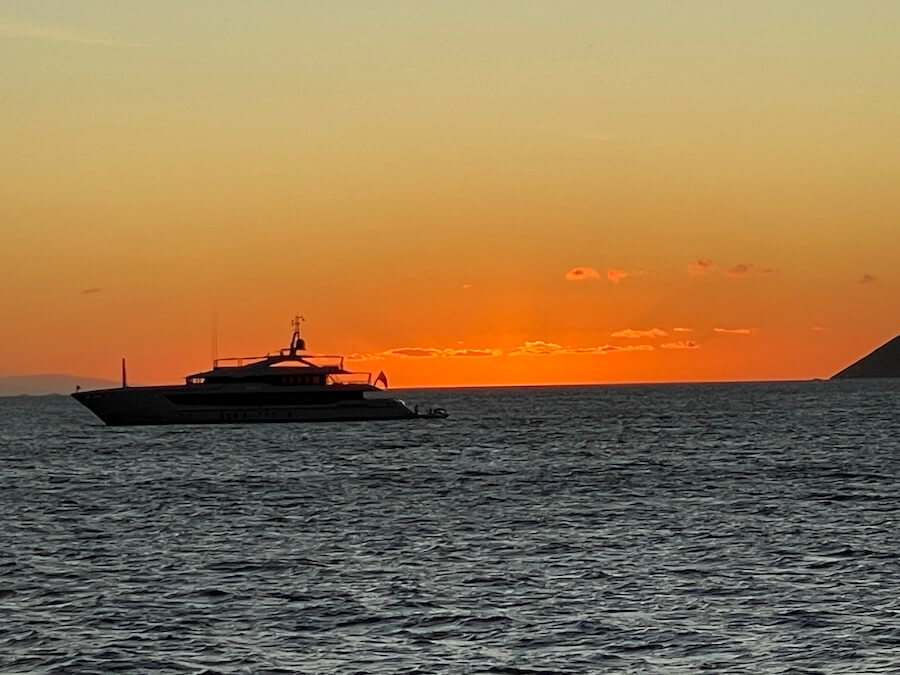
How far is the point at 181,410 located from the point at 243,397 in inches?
252

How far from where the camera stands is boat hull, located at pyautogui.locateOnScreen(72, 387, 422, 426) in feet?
497

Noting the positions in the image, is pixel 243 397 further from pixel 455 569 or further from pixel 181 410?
pixel 455 569

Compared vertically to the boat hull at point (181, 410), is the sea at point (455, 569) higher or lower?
lower

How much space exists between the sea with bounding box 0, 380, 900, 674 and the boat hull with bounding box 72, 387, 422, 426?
5572 centimetres

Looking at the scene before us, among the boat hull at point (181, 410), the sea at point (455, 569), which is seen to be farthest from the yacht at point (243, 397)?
the sea at point (455, 569)

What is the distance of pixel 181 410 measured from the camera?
151000 mm

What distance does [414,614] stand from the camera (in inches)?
1396

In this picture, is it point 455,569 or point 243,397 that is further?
point 243,397

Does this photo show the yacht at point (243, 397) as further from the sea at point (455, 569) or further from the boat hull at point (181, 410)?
the sea at point (455, 569)

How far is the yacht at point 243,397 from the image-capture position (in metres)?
151

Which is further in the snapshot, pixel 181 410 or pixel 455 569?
pixel 181 410

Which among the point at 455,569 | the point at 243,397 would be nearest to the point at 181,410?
the point at 243,397

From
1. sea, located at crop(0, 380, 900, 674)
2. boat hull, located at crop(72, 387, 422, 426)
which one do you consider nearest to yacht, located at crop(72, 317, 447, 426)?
boat hull, located at crop(72, 387, 422, 426)

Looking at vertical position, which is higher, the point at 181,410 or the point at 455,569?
the point at 181,410
